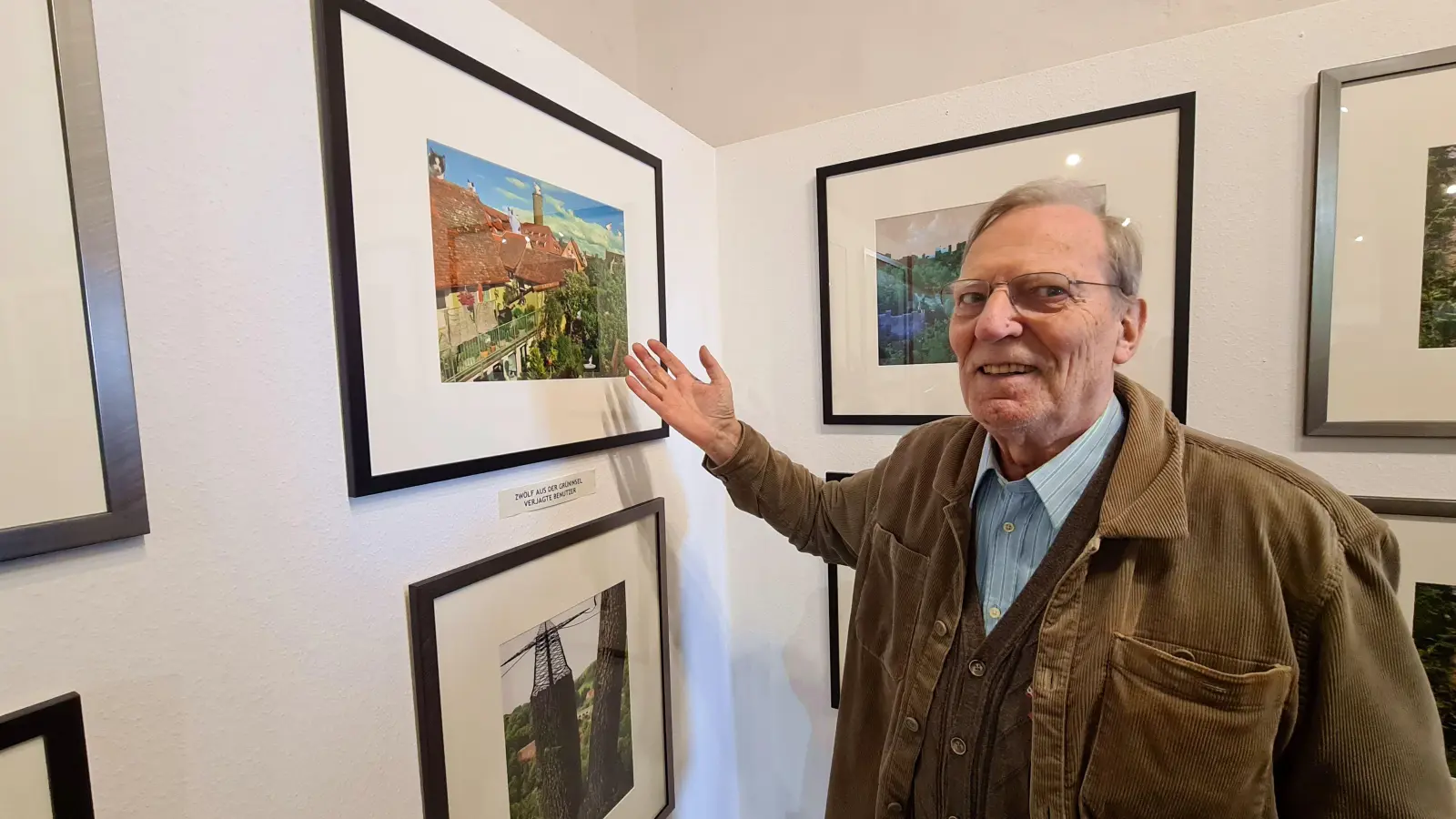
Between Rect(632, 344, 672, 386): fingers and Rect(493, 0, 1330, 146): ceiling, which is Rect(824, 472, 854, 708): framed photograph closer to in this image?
Rect(632, 344, 672, 386): fingers

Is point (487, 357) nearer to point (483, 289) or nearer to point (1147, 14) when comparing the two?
point (483, 289)

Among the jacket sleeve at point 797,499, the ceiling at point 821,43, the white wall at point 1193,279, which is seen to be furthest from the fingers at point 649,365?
the ceiling at point 821,43

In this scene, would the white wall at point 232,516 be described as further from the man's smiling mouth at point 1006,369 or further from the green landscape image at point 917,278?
the green landscape image at point 917,278

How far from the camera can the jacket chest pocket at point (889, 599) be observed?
2.70 feet

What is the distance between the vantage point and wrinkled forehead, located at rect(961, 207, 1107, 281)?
0.70m

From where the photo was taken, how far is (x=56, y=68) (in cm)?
43

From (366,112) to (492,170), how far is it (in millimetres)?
164

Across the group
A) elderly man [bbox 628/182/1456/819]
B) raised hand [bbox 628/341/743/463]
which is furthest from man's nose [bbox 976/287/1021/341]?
raised hand [bbox 628/341/743/463]

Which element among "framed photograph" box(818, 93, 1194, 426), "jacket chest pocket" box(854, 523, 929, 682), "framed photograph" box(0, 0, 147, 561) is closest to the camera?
"framed photograph" box(0, 0, 147, 561)

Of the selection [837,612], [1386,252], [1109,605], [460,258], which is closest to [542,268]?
[460,258]

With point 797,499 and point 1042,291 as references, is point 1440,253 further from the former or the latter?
point 797,499

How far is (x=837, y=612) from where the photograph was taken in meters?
1.30

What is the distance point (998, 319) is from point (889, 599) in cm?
46

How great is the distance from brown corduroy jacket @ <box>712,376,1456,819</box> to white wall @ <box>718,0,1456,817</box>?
40 centimetres
